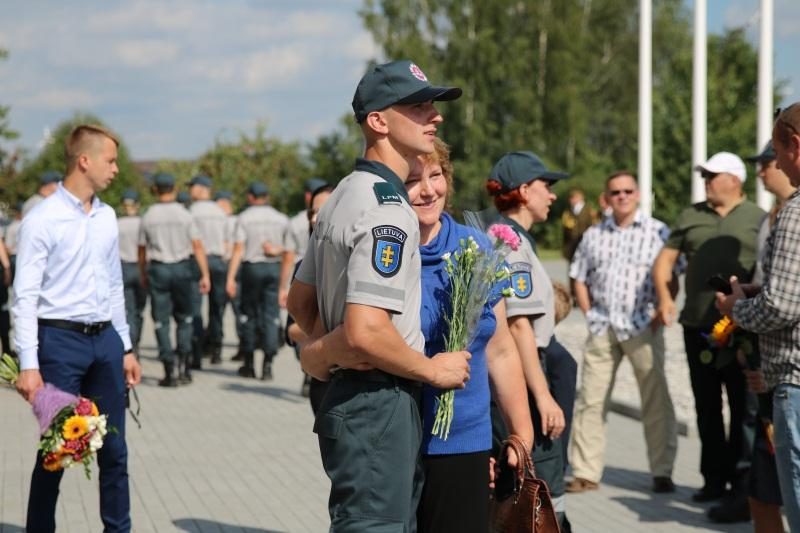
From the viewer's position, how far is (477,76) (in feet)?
183

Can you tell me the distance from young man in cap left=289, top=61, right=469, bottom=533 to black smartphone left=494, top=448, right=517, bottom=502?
26.0 inches

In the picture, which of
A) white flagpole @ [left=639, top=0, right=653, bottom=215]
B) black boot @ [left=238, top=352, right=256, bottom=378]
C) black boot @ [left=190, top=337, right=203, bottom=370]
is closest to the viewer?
black boot @ [left=238, top=352, right=256, bottom=378]

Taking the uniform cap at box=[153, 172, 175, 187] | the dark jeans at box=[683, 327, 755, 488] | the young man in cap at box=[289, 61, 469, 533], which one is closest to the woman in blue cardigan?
the young man in cap at box=[289, 61, 469, 533]

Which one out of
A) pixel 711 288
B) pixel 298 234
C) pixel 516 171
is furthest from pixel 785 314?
pixel 298 234

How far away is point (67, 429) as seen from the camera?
18.4 feet

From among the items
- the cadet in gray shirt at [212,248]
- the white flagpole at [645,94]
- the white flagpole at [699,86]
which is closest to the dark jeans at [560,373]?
the cadet in gray shirt at [212,248]

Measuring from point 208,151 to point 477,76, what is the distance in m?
17.4

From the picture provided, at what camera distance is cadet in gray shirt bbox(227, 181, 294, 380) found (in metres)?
14.5

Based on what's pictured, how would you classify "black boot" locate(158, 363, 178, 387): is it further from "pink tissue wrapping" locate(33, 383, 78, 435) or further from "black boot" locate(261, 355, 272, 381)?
"pink tissue wrapping" locate(33, 383, 78, 435)

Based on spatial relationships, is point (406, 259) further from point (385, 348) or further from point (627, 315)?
point (627, 315)

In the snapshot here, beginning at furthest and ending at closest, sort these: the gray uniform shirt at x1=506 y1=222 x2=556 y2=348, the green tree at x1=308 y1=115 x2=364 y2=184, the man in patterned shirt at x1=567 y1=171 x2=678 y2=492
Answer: the green tree at x1=308 y1=115 x2=364 y2=184, the man in patterned shirt at x1=567 y1=171 x2=678 y2=492, the gray uniform shirt at x1=506 y1=222 x2=556 y2=348

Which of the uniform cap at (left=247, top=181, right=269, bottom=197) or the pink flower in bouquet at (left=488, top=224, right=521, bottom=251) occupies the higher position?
the uniform cap at (left=247, top=181, right=269, bottom=197)

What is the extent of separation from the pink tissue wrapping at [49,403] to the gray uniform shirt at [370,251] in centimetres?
234

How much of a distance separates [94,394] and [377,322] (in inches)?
117
